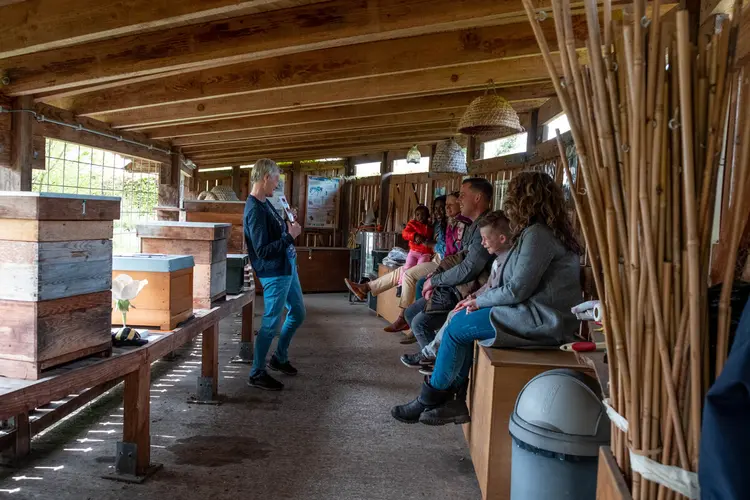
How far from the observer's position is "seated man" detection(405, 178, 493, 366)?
4.14m

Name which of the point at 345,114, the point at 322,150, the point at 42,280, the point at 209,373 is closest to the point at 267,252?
the point at 209,373

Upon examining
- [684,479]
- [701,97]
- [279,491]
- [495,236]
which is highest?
[701,97]

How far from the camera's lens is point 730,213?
1309 mm

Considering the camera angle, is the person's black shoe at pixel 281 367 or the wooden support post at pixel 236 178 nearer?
the person's black shoe at pixel 281 367

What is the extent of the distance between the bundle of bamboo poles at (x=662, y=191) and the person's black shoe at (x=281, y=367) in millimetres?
3788

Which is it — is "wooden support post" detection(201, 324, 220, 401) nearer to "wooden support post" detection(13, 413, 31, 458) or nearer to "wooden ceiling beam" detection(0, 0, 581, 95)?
"wooden support post" detection(13, 413, 31, 458)

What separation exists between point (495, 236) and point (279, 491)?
6.27ft

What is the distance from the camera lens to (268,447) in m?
3.42

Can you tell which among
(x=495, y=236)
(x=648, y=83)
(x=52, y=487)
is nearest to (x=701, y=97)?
(x=648, y=83)

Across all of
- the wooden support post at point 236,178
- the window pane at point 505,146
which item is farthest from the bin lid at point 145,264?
the wooden support post at point 236,178

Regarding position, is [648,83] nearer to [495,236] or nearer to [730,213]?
[730,213]

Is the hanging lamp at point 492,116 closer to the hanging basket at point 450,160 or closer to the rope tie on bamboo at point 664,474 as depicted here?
the hanging basket at point 450,160

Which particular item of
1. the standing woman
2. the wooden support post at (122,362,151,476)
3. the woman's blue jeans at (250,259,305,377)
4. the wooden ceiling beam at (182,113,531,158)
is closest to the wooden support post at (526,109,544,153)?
the wooden ceiling beam at (182,113,531,158)

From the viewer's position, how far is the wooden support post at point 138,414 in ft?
9.32
